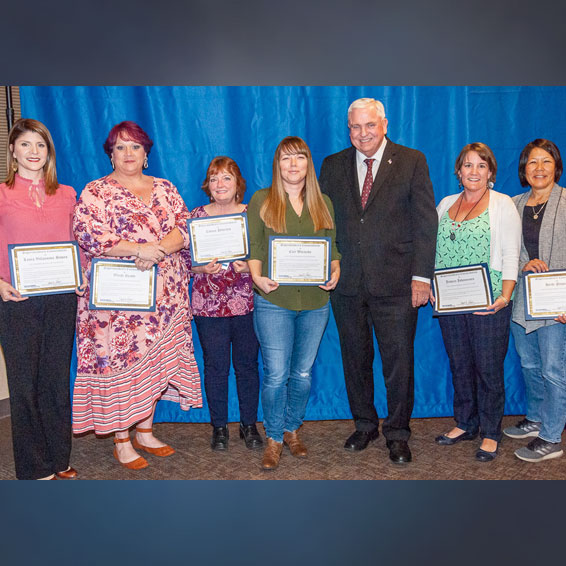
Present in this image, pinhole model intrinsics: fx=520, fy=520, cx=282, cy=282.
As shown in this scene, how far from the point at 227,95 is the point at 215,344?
1596 mm

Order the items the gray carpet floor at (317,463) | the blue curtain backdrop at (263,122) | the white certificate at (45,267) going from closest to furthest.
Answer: the white certificate at (45,267)
the gray carpet floor at (317,463)
the blue curtain backdrop at (263,122)

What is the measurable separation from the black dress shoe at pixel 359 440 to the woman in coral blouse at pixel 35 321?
1.55 metres

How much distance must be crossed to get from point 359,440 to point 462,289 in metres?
1.05

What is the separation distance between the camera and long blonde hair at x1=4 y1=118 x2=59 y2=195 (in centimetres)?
250

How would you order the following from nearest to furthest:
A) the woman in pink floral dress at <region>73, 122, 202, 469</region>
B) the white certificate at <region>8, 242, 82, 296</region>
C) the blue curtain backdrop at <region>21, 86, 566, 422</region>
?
the white certificate at <region>8, 242, 82, 296</region>, the woman in pink floral dress at <region>73, 122, 202, 469</region>, the blue curtain backdrop at <region>21, 86, 566, 422</region>

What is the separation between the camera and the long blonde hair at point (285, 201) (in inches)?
104

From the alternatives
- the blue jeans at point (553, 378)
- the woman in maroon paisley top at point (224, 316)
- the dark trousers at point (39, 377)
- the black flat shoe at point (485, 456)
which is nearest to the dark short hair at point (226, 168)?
the woman in maroon paisley top at point (224, 316)

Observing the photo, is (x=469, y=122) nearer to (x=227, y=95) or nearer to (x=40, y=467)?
(x=227, y=95)

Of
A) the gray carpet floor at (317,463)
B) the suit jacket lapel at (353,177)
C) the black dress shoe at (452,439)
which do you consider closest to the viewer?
the gray carpet floor at (317,463)

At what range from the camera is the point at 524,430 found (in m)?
3.20

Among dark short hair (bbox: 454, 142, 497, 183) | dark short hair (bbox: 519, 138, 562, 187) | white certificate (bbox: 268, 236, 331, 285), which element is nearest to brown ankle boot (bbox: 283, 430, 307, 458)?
white certificate (bbox: 268, 236, 331, 285)

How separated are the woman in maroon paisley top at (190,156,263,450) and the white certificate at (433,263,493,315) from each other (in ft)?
3.51

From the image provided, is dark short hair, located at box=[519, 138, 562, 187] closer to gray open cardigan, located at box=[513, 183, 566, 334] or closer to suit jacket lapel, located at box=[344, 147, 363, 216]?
gray open cardigan, located at box=[513, 183, 566, 334]

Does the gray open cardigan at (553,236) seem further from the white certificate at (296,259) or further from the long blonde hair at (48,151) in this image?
the long blonde hair at (48,151)
